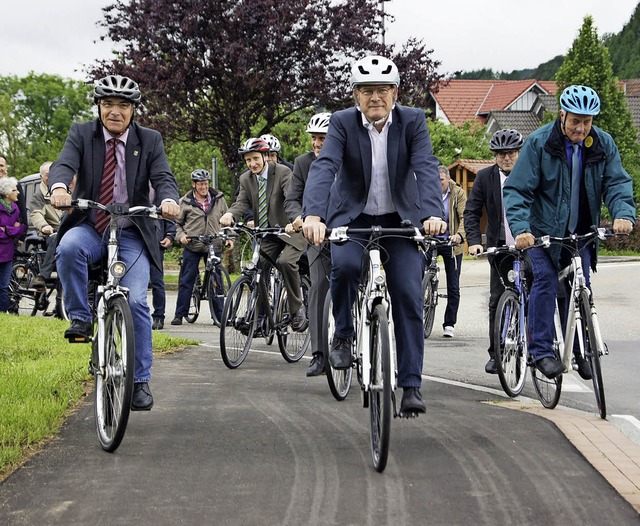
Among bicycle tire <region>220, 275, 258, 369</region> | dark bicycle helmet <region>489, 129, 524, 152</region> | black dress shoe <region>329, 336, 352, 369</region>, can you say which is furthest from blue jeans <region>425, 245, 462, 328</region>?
black dress shoe <region>329, 336, 352, 369</region>

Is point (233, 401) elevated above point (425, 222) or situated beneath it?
situated beneath

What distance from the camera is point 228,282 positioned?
1444 cm

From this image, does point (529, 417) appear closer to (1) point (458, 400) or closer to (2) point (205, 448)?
(1) point (458, 400)

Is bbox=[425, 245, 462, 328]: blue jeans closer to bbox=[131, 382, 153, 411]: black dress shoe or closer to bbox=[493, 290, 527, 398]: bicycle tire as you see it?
bbox=[493, 290, 527, 398]: bicycle tire

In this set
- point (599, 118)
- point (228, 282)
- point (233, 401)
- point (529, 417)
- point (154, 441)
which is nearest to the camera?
point (154, 441)

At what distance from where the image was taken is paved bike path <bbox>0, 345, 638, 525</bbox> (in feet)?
15.7

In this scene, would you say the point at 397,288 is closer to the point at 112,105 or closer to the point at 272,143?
the point at 112,105

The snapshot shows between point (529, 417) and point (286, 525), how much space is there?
2.96 metres

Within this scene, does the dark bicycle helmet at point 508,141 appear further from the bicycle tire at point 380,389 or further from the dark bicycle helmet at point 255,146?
the bicycle tire at point 380,389

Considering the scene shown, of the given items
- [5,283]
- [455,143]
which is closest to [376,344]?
[5,283]

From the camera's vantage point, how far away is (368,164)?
639 centimetres

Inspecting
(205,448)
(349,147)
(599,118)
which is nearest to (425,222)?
(349,147)

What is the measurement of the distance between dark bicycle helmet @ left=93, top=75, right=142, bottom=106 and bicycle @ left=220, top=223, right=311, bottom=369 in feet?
10.8

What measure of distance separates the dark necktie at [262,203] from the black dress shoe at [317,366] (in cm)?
233
